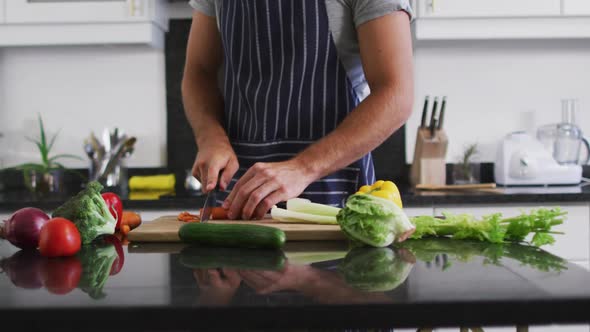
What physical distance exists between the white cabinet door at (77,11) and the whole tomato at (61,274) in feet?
5.63

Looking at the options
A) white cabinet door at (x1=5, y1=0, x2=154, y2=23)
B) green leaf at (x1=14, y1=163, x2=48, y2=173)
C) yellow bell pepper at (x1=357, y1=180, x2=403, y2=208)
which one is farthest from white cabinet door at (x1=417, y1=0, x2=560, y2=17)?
green leaf at (x1=14, y1=163, x2=48, y2=173)

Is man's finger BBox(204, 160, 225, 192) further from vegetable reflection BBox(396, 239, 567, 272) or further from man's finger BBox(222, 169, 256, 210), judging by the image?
vegetable reflection BBox(396, 239, 567, 272)

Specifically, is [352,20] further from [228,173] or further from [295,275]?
[295,275]

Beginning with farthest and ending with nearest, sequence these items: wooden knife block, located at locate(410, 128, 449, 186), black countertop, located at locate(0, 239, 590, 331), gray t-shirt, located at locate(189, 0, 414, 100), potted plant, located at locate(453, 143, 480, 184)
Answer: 1. potted plant, located at locate(453, 143, 480, 184)
2. wooden knife block, located at locate(410, 128, 449, 186)
3. gray t-shirt, located at locate(189, 0, 414, 100)
4. black countertop, located at locate(0, 239, 590, 331)

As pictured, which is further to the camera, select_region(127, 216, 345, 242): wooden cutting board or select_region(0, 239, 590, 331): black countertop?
select_region(127, 216, 345, 242): wooden cutting board

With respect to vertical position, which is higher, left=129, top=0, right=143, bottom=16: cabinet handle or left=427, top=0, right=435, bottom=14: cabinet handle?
left=129, top=0, right=143, bottom=16: cabinet handle

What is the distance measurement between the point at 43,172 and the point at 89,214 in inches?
69.8

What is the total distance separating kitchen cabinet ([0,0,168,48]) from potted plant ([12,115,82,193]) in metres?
0.45

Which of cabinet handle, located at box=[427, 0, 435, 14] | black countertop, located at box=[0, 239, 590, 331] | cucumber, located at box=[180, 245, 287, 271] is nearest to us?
black countertop, located at box=[0, 239, 590, 331]

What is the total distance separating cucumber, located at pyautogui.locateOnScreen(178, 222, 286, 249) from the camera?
0.90 m

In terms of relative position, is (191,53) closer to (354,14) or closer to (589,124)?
(354,14)

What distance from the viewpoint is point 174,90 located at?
9.04ft

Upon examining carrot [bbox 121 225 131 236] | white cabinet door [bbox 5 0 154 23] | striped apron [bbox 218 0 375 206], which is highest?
white cabinet door [bbox 5 0 154 23]

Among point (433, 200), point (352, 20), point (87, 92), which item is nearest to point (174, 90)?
point (87, 92)
